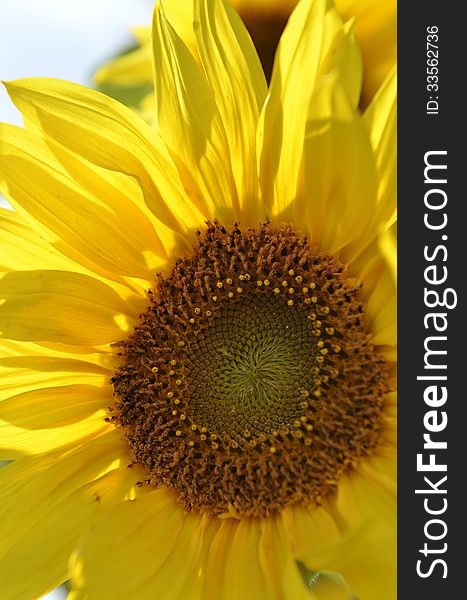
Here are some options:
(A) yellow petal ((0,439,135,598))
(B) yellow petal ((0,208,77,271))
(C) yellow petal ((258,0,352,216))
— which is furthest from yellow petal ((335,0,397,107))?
(A) yellow petal ((0,439,135,598))

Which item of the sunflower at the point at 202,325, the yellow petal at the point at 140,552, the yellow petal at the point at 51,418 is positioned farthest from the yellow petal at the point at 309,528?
the yellow petal at the point at 51,418

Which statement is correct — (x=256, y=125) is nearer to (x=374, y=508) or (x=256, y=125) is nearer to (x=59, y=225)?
(x=59, y=225)

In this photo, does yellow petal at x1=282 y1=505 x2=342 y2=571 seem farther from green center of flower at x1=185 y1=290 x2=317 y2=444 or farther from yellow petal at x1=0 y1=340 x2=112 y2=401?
yellow petal at x1=0 y1=340 x2=112 y2=401

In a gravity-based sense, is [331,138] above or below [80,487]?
above

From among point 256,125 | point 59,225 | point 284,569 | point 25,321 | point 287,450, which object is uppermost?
point 256,125

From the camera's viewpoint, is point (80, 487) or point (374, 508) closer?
point (374, 508)

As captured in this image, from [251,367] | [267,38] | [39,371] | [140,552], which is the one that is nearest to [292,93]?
[267,38]

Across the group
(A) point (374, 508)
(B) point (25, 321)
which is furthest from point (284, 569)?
(B) point (25, 321)
